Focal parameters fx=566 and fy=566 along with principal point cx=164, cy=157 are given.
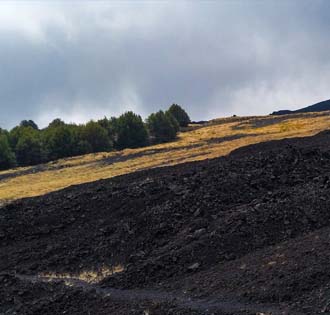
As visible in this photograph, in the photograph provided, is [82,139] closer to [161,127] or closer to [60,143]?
[60,143]

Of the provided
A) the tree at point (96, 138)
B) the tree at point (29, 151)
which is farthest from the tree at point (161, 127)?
the tree at point (29, 151)

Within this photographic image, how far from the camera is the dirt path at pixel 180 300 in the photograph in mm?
10570

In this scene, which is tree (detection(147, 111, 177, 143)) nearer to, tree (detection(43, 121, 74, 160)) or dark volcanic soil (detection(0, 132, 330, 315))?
tree (detection(43, 121, 74, 160))

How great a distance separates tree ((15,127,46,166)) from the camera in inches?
2968

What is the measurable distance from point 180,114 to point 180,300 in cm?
9452

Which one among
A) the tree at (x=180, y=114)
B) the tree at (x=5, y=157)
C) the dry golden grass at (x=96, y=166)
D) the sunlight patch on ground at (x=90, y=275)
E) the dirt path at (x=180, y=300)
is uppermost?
the tree at (x=180, y=114)

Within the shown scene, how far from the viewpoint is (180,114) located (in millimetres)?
105938

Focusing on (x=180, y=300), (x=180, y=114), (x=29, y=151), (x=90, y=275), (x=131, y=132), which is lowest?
(x=180, y=300)

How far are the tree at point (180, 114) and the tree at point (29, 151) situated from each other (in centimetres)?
3483

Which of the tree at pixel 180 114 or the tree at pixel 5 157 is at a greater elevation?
the tree at pixel 180 114

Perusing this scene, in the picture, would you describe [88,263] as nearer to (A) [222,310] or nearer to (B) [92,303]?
(B) [92,303]

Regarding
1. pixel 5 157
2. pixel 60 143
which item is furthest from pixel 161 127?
pixel 5 157

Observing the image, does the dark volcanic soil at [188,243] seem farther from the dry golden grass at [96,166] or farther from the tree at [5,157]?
the tree at [5,157]

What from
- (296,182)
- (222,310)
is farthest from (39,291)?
(296,182)
